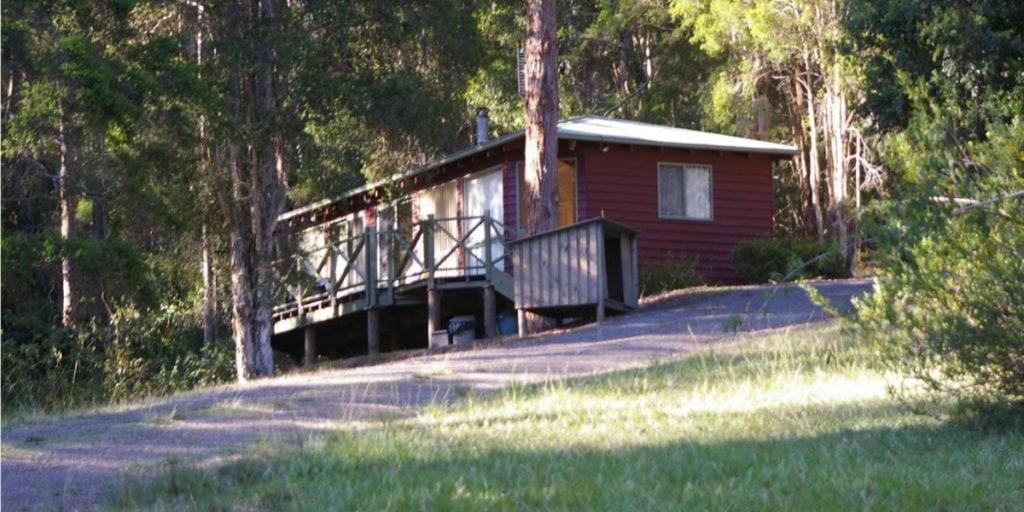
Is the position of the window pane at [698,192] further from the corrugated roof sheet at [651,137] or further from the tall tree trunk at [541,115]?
the tall tree trunk at [541,115]

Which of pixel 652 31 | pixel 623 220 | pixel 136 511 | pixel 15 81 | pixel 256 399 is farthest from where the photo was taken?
pixel 652 31

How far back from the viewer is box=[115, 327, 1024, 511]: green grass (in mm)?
7453

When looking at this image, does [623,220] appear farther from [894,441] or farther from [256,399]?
[894,441]

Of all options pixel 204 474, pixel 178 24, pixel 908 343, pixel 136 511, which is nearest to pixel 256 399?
pixel 204 474

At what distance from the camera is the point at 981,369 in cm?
923

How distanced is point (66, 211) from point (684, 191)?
455 inches

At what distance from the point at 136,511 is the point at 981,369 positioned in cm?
545

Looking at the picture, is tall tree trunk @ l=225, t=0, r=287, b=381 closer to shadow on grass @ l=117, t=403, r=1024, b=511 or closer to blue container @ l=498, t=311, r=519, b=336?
blue container @ l=498, t=311, r=519, b=336

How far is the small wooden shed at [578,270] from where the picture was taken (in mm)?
20406

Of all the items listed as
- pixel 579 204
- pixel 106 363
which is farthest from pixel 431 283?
pixel 106 363

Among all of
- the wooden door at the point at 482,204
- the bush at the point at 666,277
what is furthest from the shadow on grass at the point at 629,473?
the wooden door at the point at 482,204

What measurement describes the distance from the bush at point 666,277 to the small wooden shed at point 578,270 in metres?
3.12

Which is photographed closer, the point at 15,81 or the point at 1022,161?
the point at 1022,161

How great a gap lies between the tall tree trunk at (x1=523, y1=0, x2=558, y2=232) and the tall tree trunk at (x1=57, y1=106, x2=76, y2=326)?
7319mm
